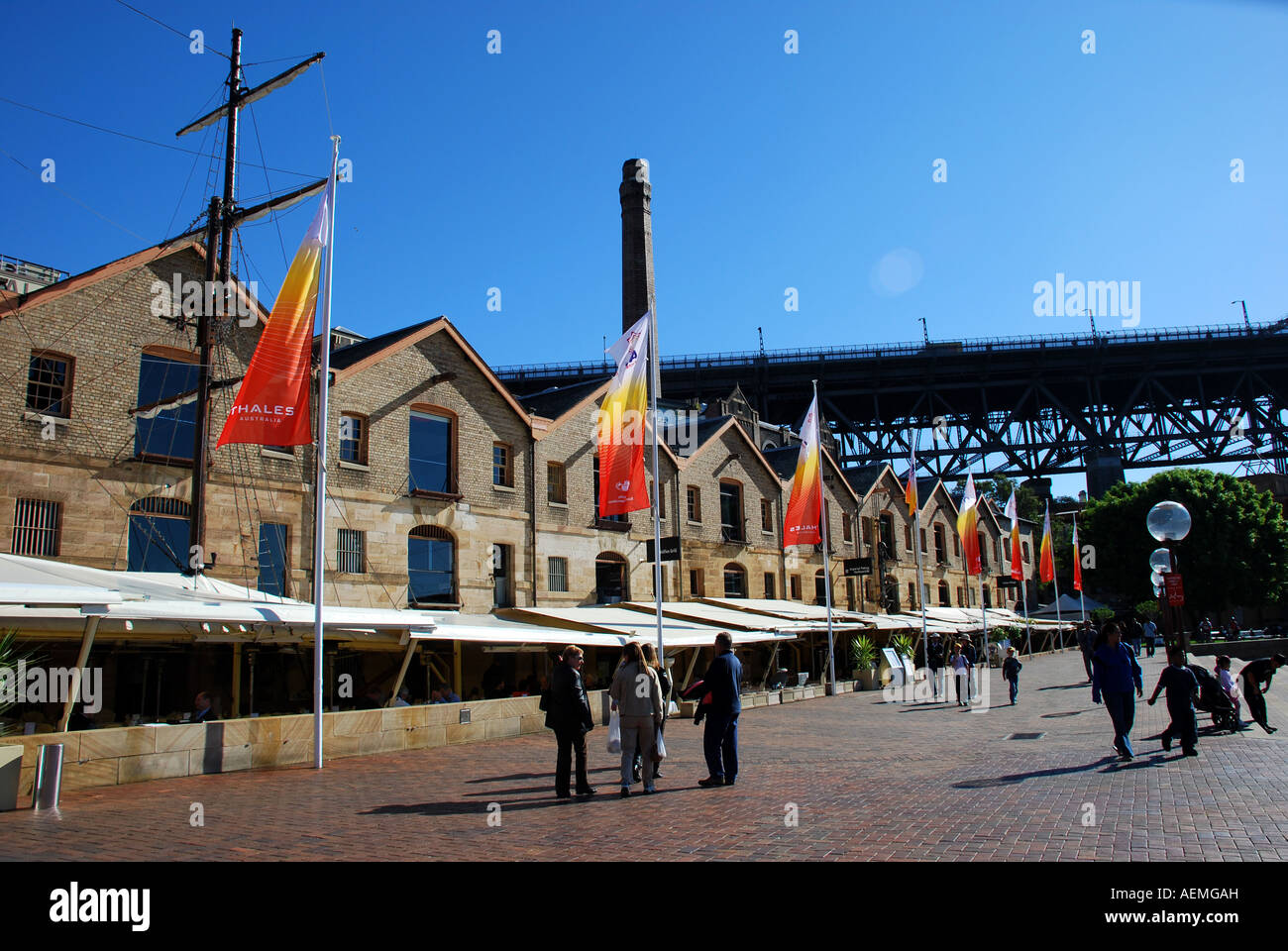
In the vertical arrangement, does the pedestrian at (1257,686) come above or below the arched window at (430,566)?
below

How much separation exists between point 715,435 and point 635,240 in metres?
A: 28.6

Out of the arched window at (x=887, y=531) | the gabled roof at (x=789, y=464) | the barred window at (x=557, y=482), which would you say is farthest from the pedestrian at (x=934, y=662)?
the barred window at (x=557, y=482)

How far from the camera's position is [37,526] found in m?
18.2

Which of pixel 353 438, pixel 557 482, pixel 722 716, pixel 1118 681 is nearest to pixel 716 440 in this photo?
pixel 557 482

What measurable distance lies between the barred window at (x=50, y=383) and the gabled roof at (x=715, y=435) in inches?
781

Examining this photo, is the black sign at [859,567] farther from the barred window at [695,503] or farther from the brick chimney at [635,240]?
the brick chimney at [635,240]

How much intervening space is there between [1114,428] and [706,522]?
59.2m

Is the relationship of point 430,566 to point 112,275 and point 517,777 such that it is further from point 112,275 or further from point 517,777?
point 517,777

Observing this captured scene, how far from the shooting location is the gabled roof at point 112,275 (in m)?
18.4

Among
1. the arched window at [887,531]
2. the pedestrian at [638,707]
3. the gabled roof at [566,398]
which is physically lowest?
the pedestrian at [638,707]

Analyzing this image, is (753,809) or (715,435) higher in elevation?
(715,435)

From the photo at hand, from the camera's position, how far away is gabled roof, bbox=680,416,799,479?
3469cm

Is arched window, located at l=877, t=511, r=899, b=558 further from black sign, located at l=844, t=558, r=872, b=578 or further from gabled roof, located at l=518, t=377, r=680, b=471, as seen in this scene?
gabled roof, located at l=518, t=377, r=680, b=471
